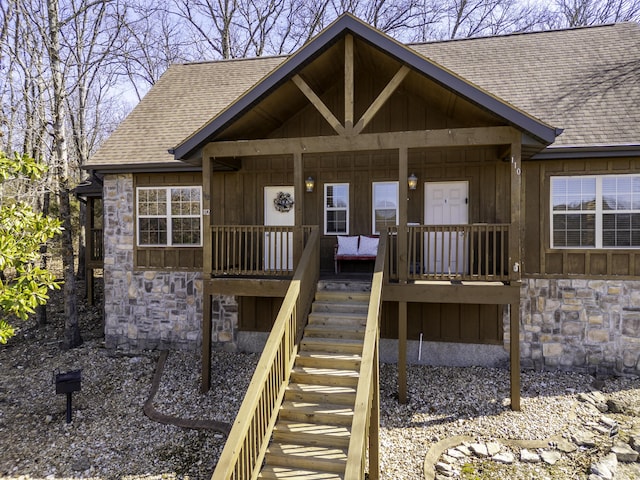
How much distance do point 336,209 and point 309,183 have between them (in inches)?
31.1

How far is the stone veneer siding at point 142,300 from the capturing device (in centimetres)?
836

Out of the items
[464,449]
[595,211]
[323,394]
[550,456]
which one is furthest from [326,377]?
[595,211]

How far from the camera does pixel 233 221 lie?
853 centimetres

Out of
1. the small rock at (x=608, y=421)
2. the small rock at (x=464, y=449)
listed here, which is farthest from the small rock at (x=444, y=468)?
the small rock at (x=608, y=421)

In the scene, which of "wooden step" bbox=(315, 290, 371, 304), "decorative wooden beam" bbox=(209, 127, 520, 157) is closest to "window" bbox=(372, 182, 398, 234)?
"decorative wooden beam" bbox=(209, 127, 520, 157)

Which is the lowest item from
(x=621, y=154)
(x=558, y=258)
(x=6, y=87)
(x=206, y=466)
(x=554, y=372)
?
(x=206, y=466)

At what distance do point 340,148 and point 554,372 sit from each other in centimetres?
556

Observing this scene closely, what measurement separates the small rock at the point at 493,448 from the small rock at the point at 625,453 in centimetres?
134

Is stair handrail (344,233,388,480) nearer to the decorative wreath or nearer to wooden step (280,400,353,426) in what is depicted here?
wooden step (280,400,353,426)

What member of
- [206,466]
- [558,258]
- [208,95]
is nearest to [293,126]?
[208,95]

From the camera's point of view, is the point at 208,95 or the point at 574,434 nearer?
the point at 574,434

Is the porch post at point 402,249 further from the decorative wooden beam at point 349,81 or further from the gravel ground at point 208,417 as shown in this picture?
the decorative wooden beam at point 349,81

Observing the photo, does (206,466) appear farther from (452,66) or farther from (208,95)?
(452,66)

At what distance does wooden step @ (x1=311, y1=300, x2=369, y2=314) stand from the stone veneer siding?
9.80 feet
